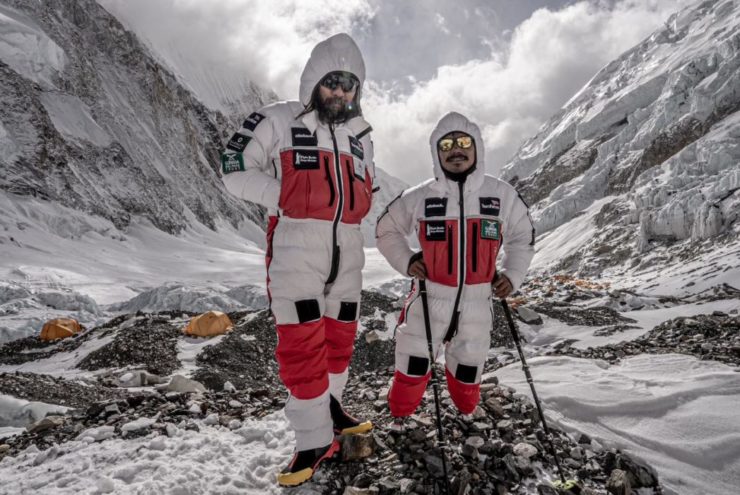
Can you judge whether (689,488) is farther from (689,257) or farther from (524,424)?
(689,257)

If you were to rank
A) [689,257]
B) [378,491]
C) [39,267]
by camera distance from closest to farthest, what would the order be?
[378,491], [39,267], [689,257]

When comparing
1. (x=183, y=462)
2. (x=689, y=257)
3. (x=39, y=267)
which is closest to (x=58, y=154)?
(x=39, y=267)

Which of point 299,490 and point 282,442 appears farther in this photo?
point 282,442

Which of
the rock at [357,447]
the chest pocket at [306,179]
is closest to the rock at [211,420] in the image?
the rock at [357,447]

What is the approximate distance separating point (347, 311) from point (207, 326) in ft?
31.9

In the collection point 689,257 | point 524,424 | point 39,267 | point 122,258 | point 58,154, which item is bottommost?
point 524,424

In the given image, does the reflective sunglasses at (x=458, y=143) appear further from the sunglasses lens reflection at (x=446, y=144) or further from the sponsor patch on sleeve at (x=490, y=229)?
the sponsor patch on sleeve at (x=490, y=229)

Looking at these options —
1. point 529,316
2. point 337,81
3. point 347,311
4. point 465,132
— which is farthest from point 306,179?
point 529,316

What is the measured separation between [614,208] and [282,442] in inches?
3303

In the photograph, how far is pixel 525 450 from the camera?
11.1ft

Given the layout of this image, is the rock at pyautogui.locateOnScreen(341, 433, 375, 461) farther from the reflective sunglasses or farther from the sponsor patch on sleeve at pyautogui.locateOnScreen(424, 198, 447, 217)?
the reflective sunglasses

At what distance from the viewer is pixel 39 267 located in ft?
98.5

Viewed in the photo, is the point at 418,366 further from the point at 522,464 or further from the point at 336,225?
the point at 336,225

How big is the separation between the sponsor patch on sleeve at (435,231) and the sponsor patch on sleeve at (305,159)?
123 cm
